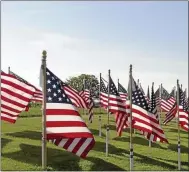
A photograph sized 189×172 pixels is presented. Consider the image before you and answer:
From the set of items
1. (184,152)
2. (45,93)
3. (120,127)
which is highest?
(45,93)

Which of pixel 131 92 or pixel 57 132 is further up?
pixel 131 92

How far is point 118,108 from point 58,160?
4.99 meters

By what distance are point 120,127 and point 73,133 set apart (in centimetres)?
923

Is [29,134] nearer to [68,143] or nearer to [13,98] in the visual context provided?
[13,98]

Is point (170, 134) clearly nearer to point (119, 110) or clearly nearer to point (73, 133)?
point (119, 110)

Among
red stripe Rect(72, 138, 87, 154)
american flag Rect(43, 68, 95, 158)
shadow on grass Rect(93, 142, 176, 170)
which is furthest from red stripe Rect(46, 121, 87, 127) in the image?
shadow on grass Rect(93, 142, 176, 170)

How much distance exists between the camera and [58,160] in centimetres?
2234

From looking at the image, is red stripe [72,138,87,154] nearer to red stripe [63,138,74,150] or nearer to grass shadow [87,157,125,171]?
red stripe [63,138,74,150]

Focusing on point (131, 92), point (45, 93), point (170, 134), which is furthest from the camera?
point (170, 134)

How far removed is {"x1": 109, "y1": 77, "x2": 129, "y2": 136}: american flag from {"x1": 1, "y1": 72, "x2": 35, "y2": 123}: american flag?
6536 mm

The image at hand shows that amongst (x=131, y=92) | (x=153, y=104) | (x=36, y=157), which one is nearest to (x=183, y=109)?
(x=153, y=104)

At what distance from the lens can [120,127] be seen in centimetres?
2133

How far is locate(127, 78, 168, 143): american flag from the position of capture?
17.8m

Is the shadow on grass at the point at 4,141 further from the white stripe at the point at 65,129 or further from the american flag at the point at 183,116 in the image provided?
the white stripe at the point at 65,129
